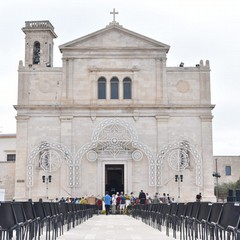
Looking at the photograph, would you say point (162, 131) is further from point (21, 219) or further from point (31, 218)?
point (21, 219)

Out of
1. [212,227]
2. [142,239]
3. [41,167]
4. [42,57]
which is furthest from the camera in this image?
[42,57]

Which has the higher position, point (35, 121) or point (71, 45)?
point (71, 45)

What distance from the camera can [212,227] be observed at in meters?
9.92

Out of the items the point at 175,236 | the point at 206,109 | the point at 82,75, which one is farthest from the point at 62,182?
the point at 175,236

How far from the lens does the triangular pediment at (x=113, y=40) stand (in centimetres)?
4366

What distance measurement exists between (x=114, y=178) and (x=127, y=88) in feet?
23.3

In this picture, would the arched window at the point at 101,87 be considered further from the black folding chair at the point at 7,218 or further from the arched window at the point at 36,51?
the black folding chair at the point at 7,218

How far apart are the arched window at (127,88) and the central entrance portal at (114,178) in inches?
203

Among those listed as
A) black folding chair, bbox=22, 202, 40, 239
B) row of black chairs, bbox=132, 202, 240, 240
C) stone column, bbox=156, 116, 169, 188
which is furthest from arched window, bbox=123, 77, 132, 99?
black folding chair, bbox=22, 202, 40, 239

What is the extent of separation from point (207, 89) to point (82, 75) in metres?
9.27

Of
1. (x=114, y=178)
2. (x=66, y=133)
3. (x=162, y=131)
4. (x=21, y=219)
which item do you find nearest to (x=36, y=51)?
(x=66, y=133)

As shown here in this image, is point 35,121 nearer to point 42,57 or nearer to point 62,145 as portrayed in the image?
point 62,145

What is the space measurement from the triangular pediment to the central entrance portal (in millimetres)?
8861

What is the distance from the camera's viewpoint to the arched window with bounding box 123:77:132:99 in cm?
4391
